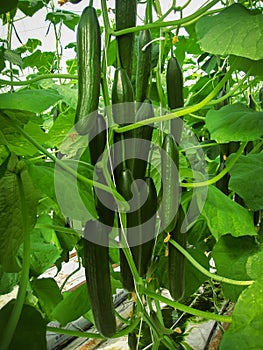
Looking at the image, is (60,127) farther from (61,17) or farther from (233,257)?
(61,17)

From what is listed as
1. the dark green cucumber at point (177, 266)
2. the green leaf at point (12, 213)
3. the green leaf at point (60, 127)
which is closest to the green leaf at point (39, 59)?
the green leaf at point (60, 127)

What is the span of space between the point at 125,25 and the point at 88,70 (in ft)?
0.44

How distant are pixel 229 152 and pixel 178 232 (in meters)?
0.53

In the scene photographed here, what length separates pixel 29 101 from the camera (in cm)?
63

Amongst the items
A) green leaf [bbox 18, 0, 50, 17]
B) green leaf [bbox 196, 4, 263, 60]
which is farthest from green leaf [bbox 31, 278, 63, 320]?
green leaf [bbox 18, 0, 50, 17]

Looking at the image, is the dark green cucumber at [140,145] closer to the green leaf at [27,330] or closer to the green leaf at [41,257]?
the green leaf at [27,330]

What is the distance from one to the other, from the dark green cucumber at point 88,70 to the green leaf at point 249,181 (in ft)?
1.69

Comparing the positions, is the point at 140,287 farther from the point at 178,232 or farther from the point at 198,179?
the point at 198,179

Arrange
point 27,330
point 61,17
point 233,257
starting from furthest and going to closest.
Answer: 1. point 61,17
2. point 233,257
3. point 27,330

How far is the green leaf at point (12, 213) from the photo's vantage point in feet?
1.90

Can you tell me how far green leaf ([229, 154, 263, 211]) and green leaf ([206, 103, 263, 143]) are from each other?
8 centimetres

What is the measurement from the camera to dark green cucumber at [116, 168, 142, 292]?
64 centimetres

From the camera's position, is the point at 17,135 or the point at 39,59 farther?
the point at 39,59

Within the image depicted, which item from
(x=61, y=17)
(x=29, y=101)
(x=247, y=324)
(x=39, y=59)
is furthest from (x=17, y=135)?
(x=39, y=59)
